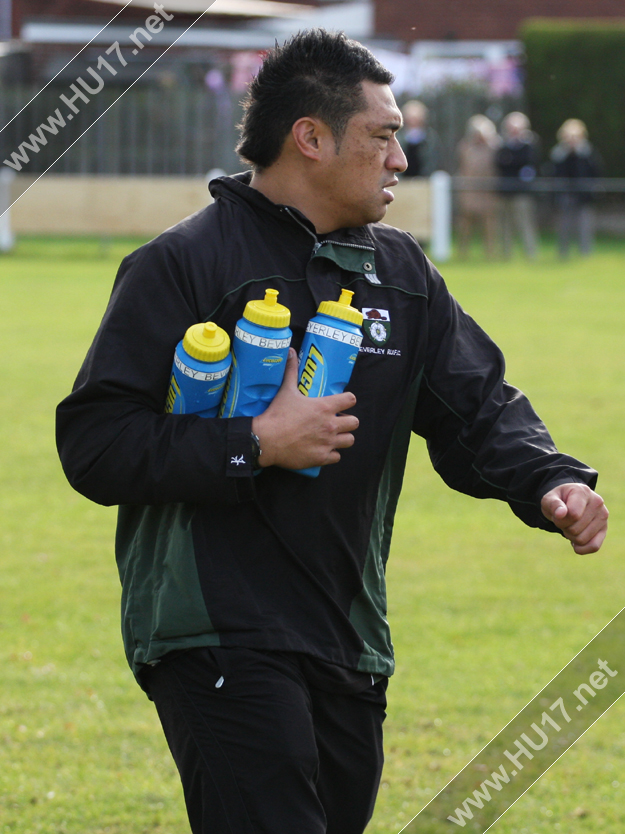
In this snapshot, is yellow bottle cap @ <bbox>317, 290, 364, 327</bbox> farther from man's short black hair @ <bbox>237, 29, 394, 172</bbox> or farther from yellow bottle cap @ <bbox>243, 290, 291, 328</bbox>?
man's short black hair @ <bbox>237, 29, 394, 172</bbox>

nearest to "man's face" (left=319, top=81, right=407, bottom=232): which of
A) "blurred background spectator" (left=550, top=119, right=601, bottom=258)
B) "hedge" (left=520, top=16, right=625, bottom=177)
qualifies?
"blurred background spectator" (left=550, top=119, right=601, bottom=258)

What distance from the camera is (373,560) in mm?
2906

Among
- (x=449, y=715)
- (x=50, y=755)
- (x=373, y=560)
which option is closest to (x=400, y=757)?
(x=449, y=715)

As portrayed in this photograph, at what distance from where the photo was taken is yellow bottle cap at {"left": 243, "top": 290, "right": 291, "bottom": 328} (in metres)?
2.56

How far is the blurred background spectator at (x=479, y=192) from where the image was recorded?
21.1 meters

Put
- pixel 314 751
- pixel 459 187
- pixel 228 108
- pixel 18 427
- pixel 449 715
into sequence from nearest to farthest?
pixel 314 751 → pixel 449 715 → pixel 18 427 → pixel 459 187 → pixel 228 108

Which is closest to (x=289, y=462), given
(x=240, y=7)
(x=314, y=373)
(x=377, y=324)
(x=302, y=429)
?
(x=302, y=429)

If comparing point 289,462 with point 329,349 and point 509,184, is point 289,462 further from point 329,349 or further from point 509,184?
point 509,184

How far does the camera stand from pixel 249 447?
2.55 metres

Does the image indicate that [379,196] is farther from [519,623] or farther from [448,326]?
[519,623]

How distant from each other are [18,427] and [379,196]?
720cm

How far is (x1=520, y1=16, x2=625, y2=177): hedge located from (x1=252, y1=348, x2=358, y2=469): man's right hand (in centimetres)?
2382

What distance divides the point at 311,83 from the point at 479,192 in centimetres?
1879

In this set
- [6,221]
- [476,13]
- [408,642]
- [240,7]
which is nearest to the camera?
[408,642]
